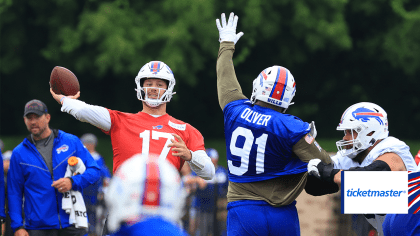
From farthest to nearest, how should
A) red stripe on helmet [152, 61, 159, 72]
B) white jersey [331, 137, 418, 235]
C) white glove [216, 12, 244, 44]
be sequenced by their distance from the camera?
white glove [216, 12, 244, 44] → red stripe on helmet [152, 61, 159, 72] → white jersey [331, 137, 418, 235]

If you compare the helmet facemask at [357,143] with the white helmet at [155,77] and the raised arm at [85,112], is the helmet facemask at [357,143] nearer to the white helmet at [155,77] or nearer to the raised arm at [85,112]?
the white helmet at [155,77]

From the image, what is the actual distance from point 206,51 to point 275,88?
9.15 metres

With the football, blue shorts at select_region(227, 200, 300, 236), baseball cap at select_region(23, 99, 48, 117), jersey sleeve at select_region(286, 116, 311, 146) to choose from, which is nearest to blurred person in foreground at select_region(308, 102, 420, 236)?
jersey sleeve at select_region(286, 116, 311, 146)

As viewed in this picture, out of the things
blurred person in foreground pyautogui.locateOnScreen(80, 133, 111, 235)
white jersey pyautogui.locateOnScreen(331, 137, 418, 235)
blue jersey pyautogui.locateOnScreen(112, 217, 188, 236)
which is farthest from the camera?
blurred person in foreground pyautogui.locateOnScreen(80, 133, 111, 235)

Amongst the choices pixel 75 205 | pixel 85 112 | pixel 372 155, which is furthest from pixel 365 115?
pixel 75 205

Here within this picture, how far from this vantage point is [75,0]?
1366cm

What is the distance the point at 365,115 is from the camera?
4.37 metres

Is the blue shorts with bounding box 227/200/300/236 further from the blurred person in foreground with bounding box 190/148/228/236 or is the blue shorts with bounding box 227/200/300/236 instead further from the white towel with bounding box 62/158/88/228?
the blurred person in foreground with bounding box 190/148/228/236

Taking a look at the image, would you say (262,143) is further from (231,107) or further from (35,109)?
(35,109)

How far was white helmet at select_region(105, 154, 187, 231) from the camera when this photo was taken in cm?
216

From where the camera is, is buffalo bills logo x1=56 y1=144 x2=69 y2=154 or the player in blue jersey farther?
buffalo bills logo x1=56 y1=144 x2=69 y2=154

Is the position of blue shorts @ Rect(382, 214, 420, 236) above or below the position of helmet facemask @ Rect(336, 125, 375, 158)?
below

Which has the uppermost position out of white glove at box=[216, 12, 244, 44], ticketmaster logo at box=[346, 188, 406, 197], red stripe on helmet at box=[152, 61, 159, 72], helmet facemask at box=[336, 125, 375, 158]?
white glove at box=[216, 12, 244, 44]

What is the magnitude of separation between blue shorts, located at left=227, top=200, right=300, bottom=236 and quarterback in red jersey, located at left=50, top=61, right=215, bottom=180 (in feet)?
1.42
